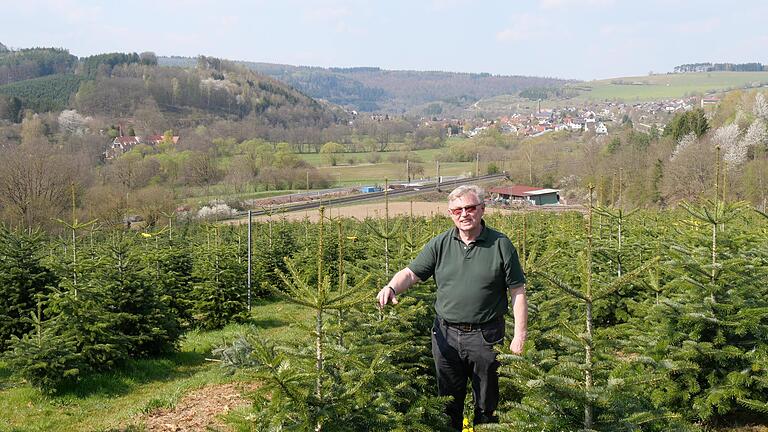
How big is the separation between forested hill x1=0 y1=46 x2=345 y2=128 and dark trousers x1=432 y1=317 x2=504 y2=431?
3933 inches

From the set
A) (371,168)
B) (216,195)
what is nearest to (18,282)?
(216,195)

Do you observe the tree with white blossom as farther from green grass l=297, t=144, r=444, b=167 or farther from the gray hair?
the gray hair

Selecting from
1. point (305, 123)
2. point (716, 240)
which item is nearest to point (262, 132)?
point (305, 123)

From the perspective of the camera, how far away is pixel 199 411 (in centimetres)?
706

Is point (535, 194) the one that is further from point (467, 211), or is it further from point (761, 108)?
point (467, 211)

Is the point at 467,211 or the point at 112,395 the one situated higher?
the point at 467,211

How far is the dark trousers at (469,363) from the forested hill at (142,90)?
99.9 m

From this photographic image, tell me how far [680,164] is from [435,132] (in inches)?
3758

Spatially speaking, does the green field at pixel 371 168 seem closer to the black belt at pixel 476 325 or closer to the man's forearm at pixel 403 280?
the man's forearm at pixel 403 280

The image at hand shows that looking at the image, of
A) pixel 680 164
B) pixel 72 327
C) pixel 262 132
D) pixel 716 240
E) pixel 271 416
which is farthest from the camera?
pixel 262 132

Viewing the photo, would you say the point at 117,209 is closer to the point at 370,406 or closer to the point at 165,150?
the point at 370,406

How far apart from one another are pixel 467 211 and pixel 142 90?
121 m

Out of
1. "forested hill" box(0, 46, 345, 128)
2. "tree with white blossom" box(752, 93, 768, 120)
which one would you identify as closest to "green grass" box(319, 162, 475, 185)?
"tree with white blossom" box(752, 93, 768, 120)

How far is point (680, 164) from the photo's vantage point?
39.6 m
